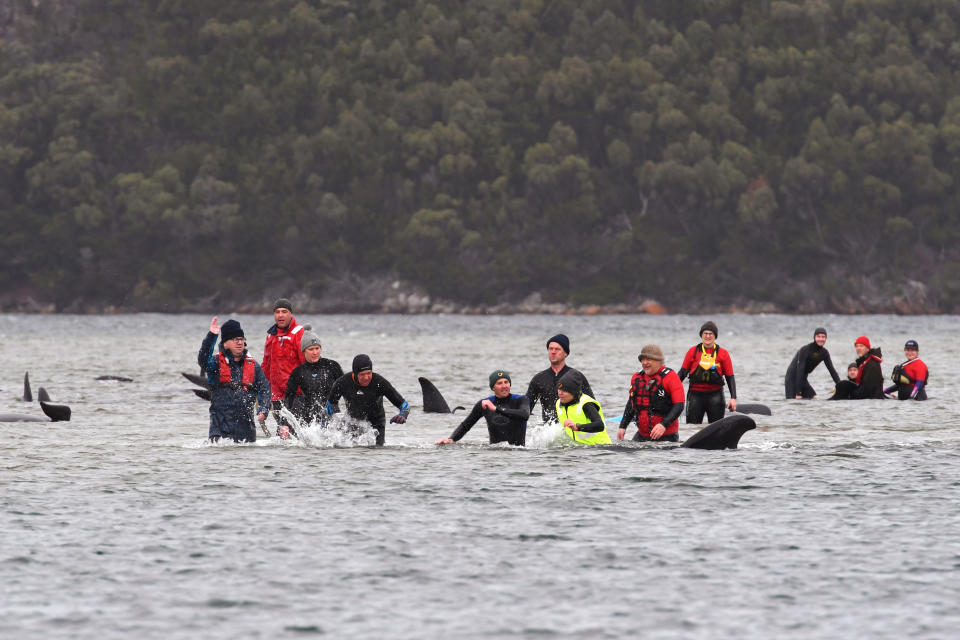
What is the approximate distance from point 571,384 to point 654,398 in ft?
5.16

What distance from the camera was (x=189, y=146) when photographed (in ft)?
509

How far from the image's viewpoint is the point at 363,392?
20.1 metres

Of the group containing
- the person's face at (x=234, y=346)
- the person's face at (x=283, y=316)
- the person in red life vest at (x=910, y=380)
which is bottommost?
the person in red life vest at (x=910, y=380)

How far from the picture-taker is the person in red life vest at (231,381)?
60.6 ft

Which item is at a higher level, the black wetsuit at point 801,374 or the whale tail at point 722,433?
the black wetsuit at point 801,374

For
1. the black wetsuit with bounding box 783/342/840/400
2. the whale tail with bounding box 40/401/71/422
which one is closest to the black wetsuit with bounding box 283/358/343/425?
the whale tail with bounding box 40/401/71/422

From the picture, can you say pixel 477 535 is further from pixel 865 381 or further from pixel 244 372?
pixel 865 381

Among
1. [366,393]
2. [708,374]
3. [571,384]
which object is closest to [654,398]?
[571,384]

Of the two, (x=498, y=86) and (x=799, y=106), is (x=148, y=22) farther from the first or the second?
(x=799, y=106)

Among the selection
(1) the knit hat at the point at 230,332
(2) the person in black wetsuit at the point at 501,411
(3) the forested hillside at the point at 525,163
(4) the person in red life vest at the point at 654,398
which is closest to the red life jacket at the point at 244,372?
(1) the knit hat at the point at 230,332

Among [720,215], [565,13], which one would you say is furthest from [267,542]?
[565,13]

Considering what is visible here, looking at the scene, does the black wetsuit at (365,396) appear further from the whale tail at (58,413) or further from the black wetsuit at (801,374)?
the black wetsuit at (801,374)

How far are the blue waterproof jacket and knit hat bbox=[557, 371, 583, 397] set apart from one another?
3.63 meters

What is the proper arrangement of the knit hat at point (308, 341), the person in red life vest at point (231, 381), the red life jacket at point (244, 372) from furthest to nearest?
the knit hat at point (308, 341) → the red life jacket at point (244, 372) → the person in red life vest at point (231, 381)
